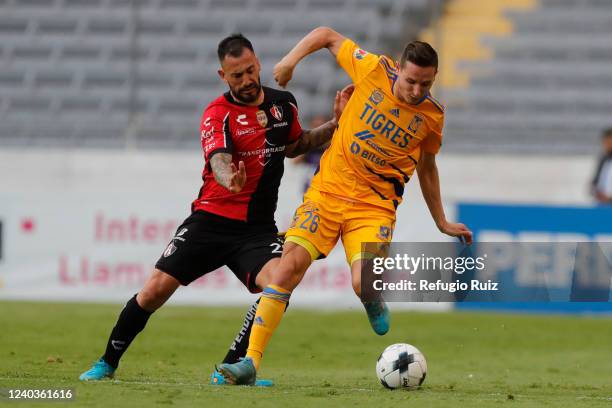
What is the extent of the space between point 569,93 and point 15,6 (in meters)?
8.31

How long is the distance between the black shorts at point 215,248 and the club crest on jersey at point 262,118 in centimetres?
62

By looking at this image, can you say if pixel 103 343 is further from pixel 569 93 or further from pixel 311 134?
pixel 569 93

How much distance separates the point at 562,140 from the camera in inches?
620

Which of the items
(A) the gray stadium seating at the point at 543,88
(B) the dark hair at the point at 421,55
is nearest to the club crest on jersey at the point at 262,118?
(B) the dark hair at the point at 421,55

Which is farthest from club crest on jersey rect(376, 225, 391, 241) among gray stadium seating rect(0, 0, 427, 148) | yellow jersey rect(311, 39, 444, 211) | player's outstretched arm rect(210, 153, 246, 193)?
gray stadium seating rect(0, 0, 427, 148)

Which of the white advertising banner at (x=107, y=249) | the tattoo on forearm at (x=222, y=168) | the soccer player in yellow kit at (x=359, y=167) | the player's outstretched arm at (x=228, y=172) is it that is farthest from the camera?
the white advertising banner at (x=107, y=249)

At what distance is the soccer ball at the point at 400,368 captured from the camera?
6.72 meters

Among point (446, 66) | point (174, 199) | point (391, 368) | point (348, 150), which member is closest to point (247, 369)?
point (391, 368)

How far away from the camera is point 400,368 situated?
22.1 feet

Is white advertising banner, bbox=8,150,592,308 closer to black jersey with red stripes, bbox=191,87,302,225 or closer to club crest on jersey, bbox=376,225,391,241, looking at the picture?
black jersey with red stripes, bbox=191,87,302,225

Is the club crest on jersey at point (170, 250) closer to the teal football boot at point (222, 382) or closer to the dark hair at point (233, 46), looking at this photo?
the teal football boot at point (222, 382)

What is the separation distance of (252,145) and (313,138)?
0.48 meters

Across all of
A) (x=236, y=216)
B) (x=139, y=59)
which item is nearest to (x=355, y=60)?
(x=236, y=216)

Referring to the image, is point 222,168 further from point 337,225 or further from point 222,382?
point 222,382
